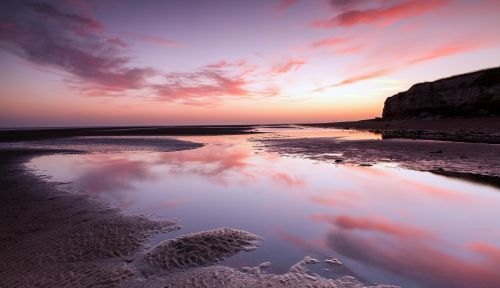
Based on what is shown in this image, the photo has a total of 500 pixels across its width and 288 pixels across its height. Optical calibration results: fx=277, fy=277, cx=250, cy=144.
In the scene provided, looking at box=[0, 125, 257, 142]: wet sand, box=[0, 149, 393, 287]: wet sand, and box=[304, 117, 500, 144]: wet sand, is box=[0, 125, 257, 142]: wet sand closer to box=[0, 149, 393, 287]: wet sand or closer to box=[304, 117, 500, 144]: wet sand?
box=[304, 117, 500, 144]: wet sand

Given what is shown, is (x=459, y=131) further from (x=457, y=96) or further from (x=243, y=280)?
(x=243, y=280)

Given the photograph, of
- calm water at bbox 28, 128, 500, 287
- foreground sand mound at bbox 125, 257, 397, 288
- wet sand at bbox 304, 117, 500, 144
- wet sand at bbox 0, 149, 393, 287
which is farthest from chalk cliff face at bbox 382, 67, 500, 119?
wet sand at bbox 0, 149, 393, 287

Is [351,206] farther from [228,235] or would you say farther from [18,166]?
[18,166]

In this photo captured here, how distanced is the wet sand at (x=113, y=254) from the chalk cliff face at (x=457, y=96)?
59923mm

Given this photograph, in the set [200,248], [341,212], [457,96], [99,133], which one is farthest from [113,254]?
[99,133]

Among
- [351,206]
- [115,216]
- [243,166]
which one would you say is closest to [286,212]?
[351,206]

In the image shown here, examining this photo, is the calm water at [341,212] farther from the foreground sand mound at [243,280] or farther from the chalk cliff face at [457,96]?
the chalk cliff face at [457,96]

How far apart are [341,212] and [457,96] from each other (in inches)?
2505

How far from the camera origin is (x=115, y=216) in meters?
8.66

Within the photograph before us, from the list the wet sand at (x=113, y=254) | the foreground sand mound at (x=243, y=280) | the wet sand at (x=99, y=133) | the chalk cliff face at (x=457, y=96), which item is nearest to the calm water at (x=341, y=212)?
the foreground sand mound at (x=243, y=280)

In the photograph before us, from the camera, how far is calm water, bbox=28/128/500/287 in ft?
18.2

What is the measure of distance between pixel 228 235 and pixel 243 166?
1143cm

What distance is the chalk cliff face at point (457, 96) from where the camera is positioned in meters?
50.2

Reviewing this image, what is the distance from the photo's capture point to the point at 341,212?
8922 millimetres
